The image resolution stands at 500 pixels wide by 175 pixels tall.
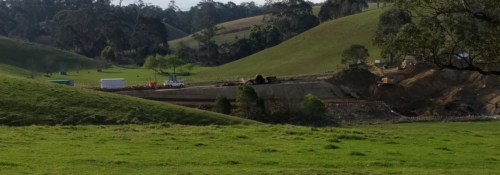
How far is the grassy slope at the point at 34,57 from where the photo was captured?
13150 centimetres

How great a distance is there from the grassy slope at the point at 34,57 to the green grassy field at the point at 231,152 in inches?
4237

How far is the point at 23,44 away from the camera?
143875 millimetres

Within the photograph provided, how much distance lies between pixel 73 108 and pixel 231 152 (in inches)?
592

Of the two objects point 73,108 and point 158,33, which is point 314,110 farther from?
point 158,33

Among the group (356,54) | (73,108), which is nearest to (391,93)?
(356,54)

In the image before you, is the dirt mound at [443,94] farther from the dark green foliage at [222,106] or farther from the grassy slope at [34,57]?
the grassy slope at [34,57]

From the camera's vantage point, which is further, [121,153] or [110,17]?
[110,17]

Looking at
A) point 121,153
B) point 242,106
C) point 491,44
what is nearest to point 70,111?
point 121,153

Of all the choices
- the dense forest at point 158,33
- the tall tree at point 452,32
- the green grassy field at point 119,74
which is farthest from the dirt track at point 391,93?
the dense forest at point 158,33

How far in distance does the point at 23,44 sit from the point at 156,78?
47248mm

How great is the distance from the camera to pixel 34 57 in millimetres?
136125

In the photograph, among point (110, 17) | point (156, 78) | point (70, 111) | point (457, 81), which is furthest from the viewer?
point (110, 17)

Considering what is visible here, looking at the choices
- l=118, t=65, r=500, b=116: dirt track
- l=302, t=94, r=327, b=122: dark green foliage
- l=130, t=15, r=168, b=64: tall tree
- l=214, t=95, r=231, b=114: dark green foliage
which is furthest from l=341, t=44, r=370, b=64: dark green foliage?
l=130, t=15, r=168, b=64: tall tree

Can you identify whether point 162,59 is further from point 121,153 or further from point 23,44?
point 121,153
